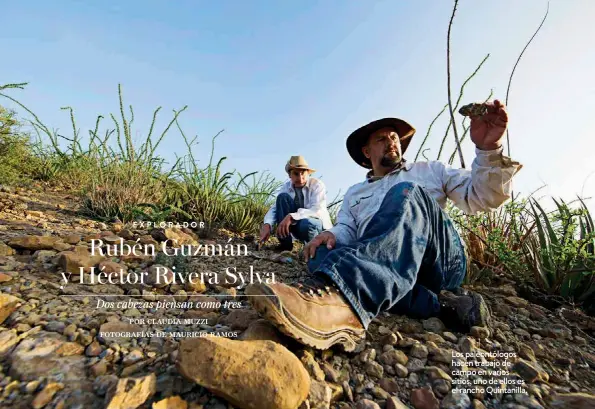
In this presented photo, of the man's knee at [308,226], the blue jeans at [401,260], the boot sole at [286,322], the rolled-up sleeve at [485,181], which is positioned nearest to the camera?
the boot sole at [286,322]

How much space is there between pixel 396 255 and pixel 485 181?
0.67 metres

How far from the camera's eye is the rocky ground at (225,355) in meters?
0.74

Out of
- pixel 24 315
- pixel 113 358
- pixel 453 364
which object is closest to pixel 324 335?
pixel 453 364

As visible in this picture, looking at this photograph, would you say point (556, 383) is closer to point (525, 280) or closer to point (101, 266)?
point (525, 280)

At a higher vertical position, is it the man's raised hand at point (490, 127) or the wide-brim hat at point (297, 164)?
the wide-brim hat at point (297, 164)

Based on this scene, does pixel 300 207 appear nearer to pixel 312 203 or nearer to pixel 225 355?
pixel 312 203

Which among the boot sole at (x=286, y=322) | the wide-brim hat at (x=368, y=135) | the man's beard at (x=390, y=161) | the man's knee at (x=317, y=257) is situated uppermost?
the wide-brim hat at (x=368, y=135)

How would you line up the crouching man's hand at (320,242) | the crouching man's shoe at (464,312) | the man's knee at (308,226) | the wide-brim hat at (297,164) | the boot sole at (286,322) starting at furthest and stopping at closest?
the wide-brim hat at (297,164)
the man's knee at (308,226)
the crouching man's hand at (320,242)
the crouching man's shoe at (464,312)
the boot sole at (286,322)

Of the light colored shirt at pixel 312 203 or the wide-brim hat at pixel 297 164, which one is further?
the wide-brim hat at pixel 297 164

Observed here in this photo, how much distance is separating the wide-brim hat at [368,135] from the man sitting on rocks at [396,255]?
11 cm

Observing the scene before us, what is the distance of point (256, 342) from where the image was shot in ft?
2.79

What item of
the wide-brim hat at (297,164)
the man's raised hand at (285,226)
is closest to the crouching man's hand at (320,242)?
the man's raised hand at (285,226)

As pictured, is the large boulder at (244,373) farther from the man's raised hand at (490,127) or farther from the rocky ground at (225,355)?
the man's raised hand at (490,127)

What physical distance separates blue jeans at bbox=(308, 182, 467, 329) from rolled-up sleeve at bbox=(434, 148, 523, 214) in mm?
238
